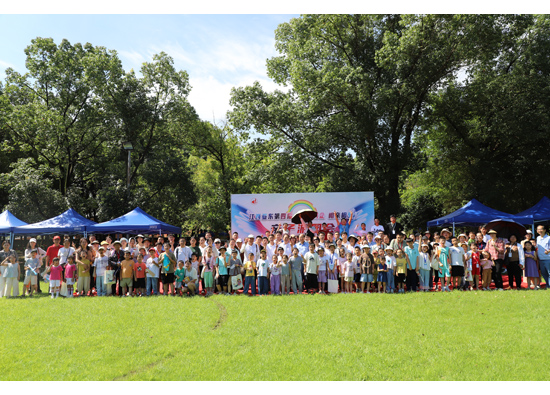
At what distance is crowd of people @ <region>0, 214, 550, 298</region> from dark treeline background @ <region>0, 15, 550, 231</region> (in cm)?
1010

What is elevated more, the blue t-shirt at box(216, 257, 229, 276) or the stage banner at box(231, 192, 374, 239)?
the stage banner at box(231, 192, 374, 239)

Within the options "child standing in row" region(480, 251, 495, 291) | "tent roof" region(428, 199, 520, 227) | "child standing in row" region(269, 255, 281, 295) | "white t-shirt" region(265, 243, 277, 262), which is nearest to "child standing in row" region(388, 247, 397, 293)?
"child standing in row" region(480, 251, 495, 291)

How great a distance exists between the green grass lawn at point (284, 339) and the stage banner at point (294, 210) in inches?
228

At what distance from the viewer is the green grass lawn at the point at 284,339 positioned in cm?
512

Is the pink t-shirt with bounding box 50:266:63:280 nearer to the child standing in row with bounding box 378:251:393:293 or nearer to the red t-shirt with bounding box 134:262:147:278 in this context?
the red t-shirt with bounding box 134:262:147:278

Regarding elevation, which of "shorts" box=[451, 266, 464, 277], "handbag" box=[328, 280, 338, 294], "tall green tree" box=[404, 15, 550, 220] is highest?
"tall green tree" box=[404, 15, 550, 220]

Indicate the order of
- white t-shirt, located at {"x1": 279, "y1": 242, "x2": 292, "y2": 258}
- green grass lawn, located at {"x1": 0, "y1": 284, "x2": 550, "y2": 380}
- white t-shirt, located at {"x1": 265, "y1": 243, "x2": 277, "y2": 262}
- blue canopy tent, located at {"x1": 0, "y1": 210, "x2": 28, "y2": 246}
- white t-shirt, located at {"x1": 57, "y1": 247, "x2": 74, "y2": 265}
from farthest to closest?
blue canopy tent, located at {"x1": 0, "y1": 210, "x2": 28, "y2": 246}
white t-shirt, located at {"x1": 279, "y1": 242, "x2": 292, "y2": 258}
white t-shirt, located at {"x1": 265, "y1": 243, "x2": 277, "y2": 262}
white t-shirt, located at {"x1": 57, "y1": 247, "x2": 74, "y2": 265}
green grass lawn, located at {"x1": 0, "y1": 284, "x2": 550, "y2": 380}

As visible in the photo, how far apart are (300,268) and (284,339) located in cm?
515

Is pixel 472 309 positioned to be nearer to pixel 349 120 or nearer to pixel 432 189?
pixel 349 120

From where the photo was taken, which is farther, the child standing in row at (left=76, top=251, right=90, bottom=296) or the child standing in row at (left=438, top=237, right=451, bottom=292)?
the child standing in row at (left=76, top=251, right=90, bottom=296)

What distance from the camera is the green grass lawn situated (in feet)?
16.8

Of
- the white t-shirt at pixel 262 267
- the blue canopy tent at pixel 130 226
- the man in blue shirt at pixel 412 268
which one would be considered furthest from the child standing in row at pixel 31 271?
the man in blue shirt at pixel 412 268

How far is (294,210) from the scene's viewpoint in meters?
15.9

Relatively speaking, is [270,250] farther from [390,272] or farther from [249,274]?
[390,272]
